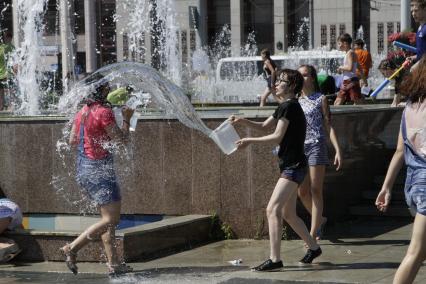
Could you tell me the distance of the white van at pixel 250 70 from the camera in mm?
32469

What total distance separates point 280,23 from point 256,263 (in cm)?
5049

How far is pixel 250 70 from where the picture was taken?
38125mm

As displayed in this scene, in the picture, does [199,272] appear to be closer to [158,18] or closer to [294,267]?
[294,267]

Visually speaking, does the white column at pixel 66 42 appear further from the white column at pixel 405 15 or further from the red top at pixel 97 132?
the red top at pixel 97 132

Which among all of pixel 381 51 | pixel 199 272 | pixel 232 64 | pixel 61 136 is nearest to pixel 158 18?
pixel 232 64

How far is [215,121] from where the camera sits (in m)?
10.5

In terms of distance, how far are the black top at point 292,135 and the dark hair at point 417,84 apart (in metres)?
2.08

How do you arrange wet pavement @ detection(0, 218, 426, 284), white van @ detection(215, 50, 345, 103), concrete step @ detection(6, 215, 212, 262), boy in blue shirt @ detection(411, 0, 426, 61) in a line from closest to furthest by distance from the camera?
wet pavement @ detection(0, 218, 426, 284), concrete step @ detection(6, 215, 212, 262), boy in blue shirt @ detection(411, 0, 426, 61), white van @ detection(215, 50, 345, 103)

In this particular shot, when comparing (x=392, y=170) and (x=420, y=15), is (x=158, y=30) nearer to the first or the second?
(x=420, y=15)

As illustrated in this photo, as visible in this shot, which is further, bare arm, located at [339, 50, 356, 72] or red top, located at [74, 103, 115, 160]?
bare arm, located at [339, 50, 356, 72]

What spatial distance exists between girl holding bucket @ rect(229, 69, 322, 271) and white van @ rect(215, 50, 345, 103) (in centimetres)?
2201

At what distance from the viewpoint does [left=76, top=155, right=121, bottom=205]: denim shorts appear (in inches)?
342

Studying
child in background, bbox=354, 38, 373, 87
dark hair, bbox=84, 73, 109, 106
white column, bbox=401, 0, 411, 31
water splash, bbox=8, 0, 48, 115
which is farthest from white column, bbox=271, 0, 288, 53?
dark hair, bbox=84, 73, 109, 106

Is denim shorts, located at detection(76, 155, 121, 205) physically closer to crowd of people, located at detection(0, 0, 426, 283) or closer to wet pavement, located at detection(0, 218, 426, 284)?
crowd of people, located at detection(0, 0, 426, 283)
